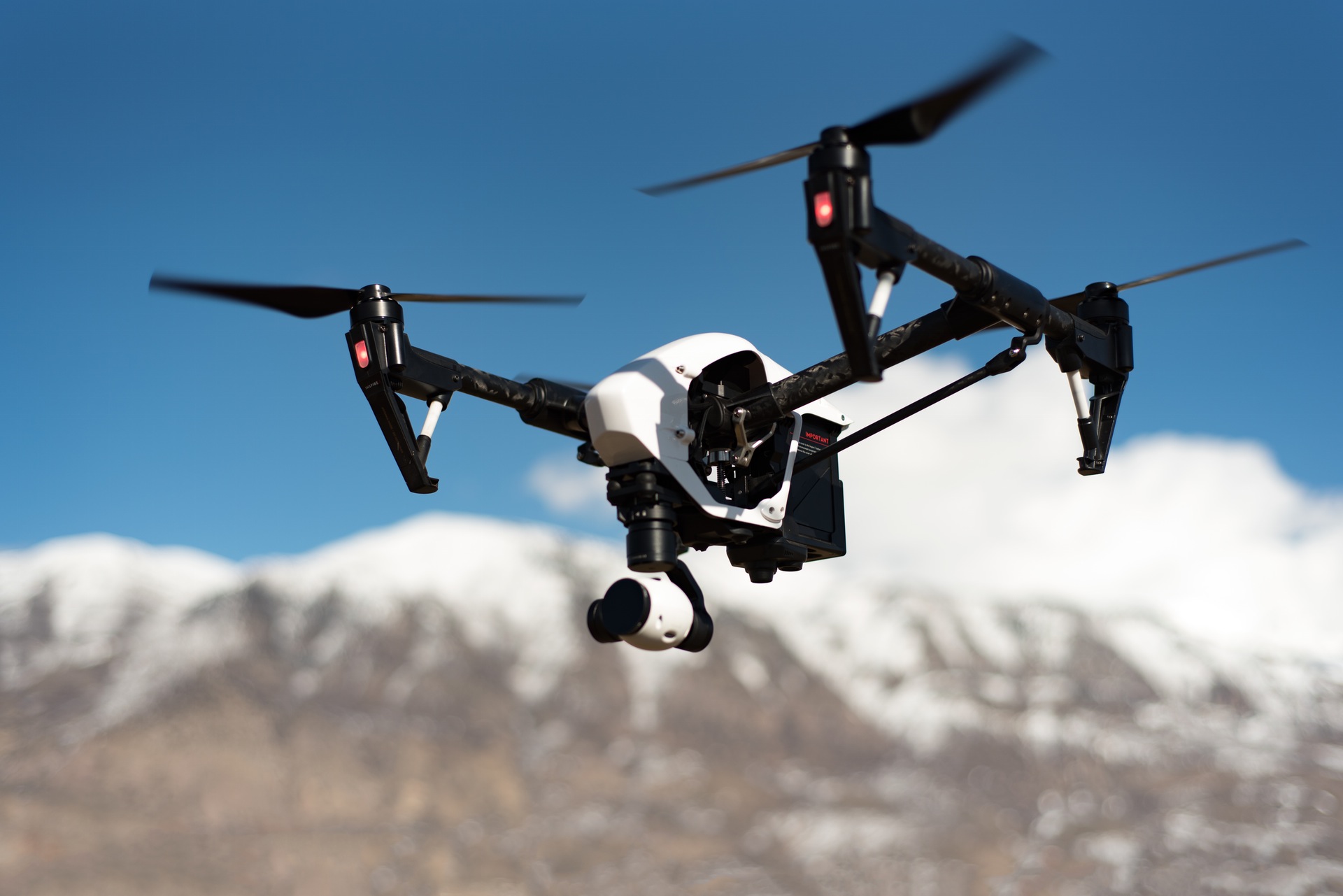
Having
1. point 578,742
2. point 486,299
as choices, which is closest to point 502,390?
point 486,299

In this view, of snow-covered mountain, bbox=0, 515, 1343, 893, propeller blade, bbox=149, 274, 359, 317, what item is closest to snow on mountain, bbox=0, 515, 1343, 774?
snow-covered mountain, bbox=0, 515, 1343, 893

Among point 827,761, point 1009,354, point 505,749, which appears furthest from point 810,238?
point 827,761

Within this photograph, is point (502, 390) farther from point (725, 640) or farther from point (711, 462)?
point (725, 640)

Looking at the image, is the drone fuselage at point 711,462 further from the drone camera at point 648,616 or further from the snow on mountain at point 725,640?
the snow on mountain at point 725,640

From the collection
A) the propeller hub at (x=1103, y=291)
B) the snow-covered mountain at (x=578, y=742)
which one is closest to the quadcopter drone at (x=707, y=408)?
the propeller hub at (x=1103, y=291)

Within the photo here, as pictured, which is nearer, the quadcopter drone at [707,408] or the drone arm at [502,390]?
the quadcopter drone at [707,408]

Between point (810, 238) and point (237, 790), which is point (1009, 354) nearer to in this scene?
point (810, 238)

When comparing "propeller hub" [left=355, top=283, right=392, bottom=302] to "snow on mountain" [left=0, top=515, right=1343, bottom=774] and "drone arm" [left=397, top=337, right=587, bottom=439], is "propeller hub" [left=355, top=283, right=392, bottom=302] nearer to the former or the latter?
"drone arm" [left=397, top=337, right=587, bottom=439]
